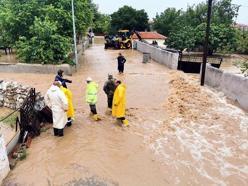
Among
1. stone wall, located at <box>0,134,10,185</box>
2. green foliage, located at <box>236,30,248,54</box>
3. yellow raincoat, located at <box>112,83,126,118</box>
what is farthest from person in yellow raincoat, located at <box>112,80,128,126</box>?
green foliage, located at <box>236,30,248,54</box>

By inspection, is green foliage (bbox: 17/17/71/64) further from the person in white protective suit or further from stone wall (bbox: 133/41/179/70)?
the person in white protective suit

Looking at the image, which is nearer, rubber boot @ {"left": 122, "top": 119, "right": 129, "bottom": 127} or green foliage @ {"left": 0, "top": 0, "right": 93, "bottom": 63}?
rubber boot @ {"left": 122, "top": 119, "right": 129, "bottom": 127}

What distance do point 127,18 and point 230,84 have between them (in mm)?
40800

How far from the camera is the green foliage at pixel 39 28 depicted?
1645 centimetres

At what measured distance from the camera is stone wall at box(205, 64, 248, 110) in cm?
1130

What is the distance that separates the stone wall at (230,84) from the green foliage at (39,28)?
8.94m

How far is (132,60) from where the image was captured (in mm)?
22609

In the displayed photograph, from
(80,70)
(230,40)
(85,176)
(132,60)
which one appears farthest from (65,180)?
(230,40)

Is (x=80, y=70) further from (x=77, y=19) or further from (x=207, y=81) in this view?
(x=207, y=81)

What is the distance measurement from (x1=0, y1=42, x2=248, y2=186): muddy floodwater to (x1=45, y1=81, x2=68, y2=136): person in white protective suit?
362mm

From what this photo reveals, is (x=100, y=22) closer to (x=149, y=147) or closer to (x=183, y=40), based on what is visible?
(x=183, y=40)

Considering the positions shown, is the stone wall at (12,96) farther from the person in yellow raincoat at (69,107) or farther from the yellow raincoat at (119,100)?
the yellow raincoat at (119,100)

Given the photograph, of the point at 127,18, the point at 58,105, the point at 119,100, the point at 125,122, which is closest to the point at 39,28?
the point at 119,100

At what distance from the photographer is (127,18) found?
5072cm
